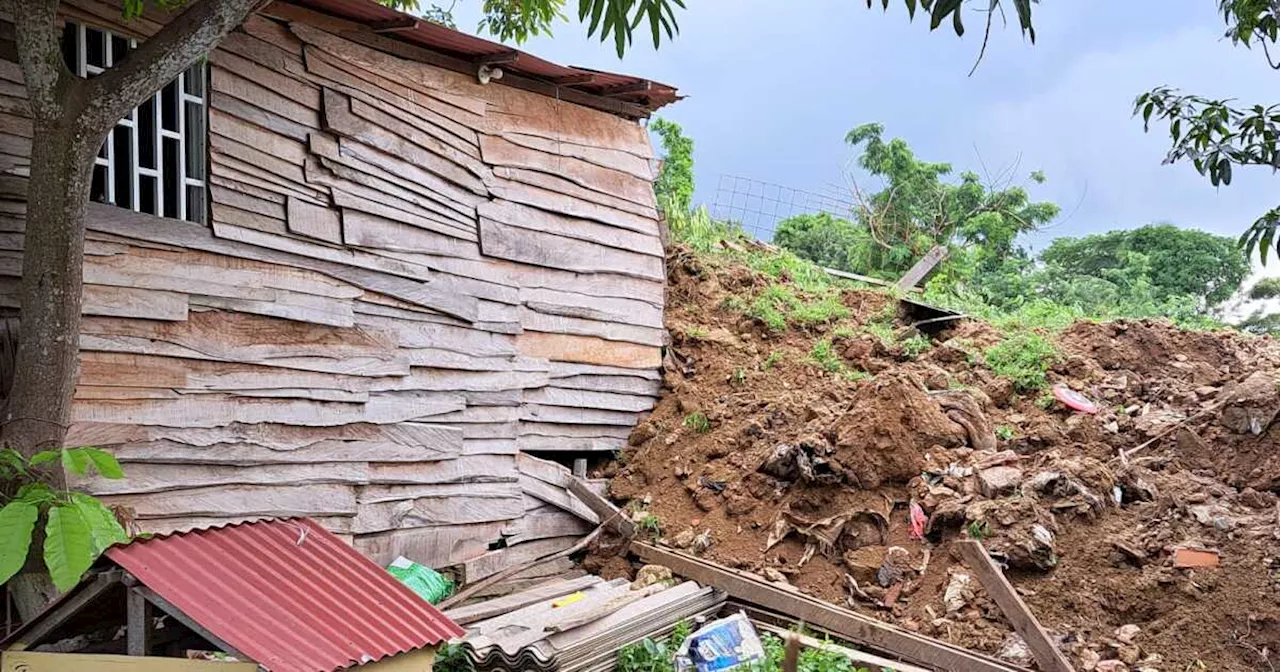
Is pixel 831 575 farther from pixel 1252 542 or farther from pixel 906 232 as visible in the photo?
pixel 906 232

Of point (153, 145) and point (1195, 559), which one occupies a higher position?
point (153, 145)

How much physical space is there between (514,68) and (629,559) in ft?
13.0

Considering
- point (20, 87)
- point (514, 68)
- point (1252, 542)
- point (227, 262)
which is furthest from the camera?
point (514, 68)

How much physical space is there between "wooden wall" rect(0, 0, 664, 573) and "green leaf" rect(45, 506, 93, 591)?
5.83 ft

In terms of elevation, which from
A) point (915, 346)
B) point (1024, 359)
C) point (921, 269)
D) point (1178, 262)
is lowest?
point (1024, 359)

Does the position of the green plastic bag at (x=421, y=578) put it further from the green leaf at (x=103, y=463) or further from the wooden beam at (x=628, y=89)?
the wooden beam at (x=628, y=89)

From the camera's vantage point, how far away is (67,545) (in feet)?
11.4

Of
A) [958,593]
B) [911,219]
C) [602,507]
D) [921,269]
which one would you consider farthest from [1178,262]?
[602,507]

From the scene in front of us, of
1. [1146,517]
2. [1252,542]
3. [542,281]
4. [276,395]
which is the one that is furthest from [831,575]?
[276,395]

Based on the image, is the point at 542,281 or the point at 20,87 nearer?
the point at 20,87

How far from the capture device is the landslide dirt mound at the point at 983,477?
20.5 ft

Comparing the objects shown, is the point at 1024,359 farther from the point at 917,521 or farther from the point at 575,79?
the point at 575,79

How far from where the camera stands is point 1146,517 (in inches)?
265

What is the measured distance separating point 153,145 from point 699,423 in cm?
478
